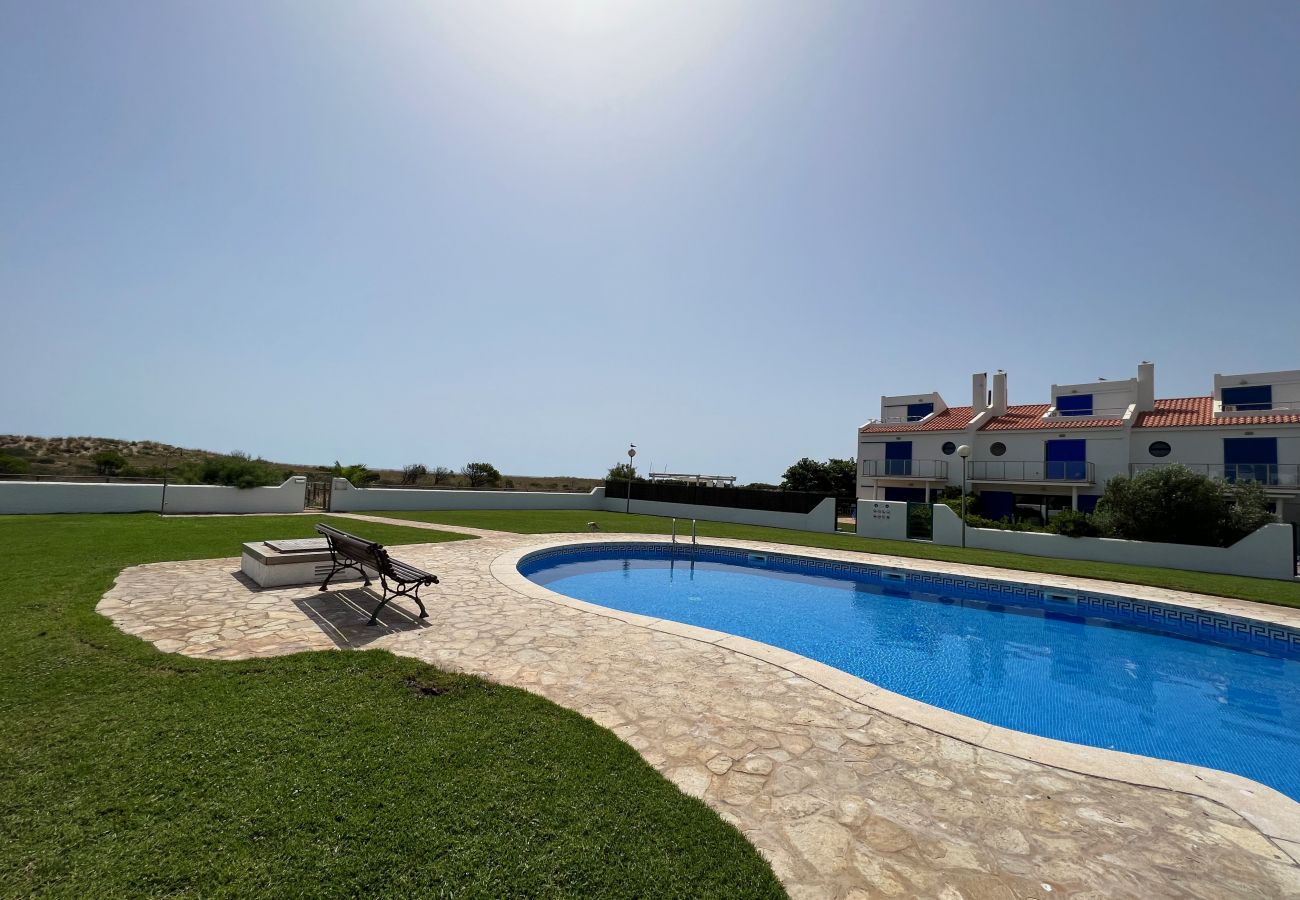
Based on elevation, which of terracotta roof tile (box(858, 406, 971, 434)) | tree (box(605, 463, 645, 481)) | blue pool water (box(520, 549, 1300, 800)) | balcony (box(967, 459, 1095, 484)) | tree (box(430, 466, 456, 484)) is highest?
terracotta roof tile (box(858, 406, 971, 434))

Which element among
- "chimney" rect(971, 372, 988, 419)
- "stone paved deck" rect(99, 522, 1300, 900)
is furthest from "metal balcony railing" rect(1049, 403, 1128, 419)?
"stone paved deck" rect(99, 522, 1300, 900)

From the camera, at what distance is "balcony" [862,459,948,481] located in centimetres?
2819

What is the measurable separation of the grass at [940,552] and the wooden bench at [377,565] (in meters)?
Answer: 7.92

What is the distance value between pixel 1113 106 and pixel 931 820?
14563 millimetres

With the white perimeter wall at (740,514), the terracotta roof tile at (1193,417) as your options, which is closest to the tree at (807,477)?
the white perimeter wall at (740,514)

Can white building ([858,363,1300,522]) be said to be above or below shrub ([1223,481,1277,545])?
above

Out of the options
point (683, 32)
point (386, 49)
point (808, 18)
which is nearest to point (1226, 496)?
point (808, 18)

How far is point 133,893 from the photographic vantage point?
77.4 inches

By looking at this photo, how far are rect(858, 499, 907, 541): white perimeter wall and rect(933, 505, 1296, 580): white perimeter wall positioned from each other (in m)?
1.79

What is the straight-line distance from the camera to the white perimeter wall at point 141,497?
1442cm

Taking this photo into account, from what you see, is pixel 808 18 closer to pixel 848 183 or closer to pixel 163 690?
pixel 848 183

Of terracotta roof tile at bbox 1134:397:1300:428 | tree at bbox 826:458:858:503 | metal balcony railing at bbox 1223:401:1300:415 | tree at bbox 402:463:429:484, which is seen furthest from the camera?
tree at bbox 826:458:858:503

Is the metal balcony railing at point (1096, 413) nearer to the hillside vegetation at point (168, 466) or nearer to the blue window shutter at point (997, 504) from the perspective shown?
the blue window shutter at point (997, 504)

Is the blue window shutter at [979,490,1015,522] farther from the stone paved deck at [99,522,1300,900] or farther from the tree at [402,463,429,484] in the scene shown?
the tree at [402,463,429,484]
